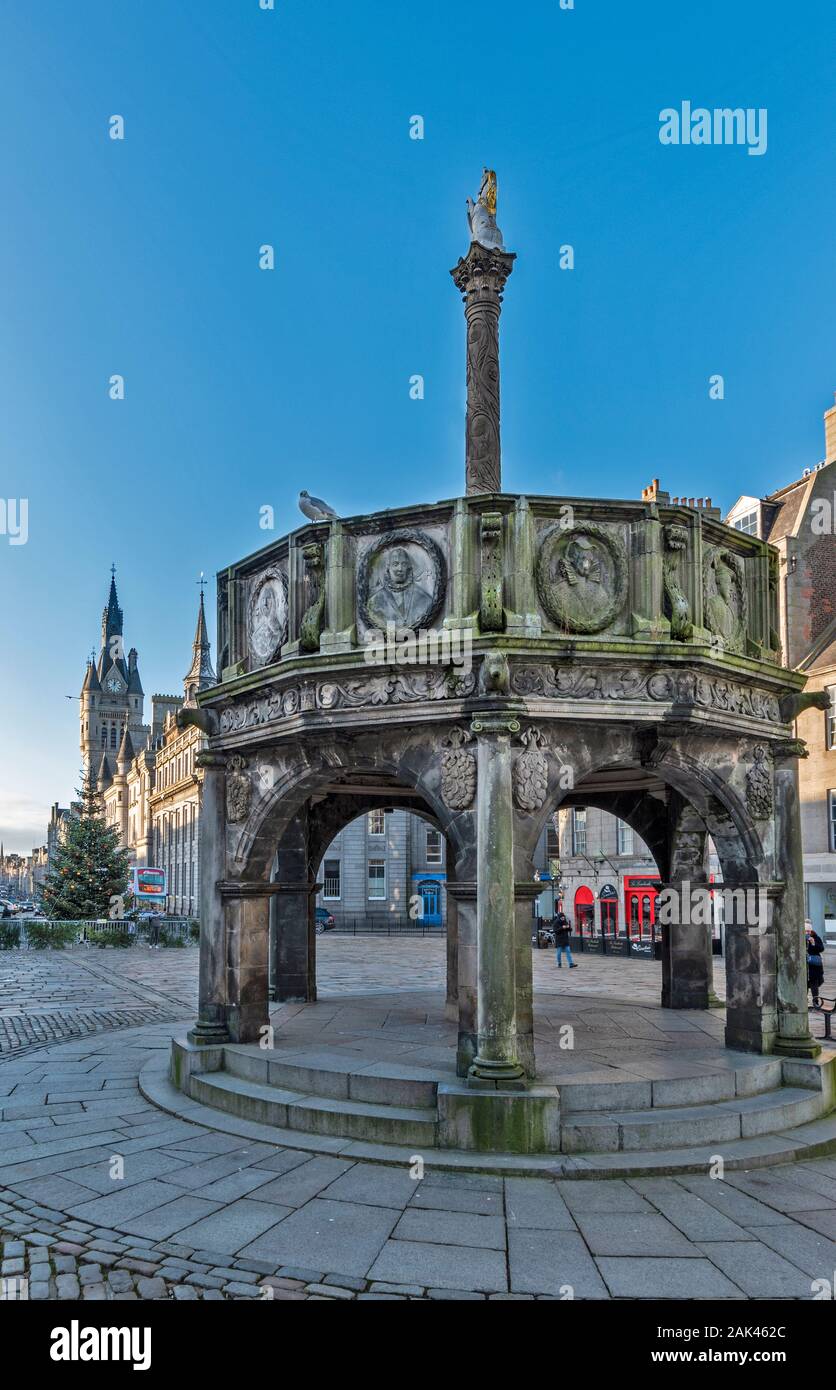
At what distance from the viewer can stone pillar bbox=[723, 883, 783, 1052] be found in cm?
966

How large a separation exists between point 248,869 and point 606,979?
14.4 metres

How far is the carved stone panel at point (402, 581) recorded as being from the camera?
8.96 meters

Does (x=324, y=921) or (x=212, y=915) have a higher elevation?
(x=212, y=915)

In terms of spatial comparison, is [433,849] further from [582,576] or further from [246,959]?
[582,576]

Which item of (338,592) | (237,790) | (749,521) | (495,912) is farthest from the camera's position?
(749,521)

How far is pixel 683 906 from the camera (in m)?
13.1

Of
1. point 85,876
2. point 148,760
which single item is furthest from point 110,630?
point 85,876

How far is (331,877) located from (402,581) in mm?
50487

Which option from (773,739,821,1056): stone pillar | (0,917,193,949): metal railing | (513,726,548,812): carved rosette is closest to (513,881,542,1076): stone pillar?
(513,726,548,812): carved rosette

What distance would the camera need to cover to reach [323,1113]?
8164 mm

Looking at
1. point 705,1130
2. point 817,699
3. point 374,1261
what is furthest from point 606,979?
point 374,1261

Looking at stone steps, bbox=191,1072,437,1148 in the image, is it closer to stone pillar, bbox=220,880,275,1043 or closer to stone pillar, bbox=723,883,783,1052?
stone pillar, bbox=220,880,275,1043

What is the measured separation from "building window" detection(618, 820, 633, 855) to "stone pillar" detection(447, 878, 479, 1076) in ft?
109
